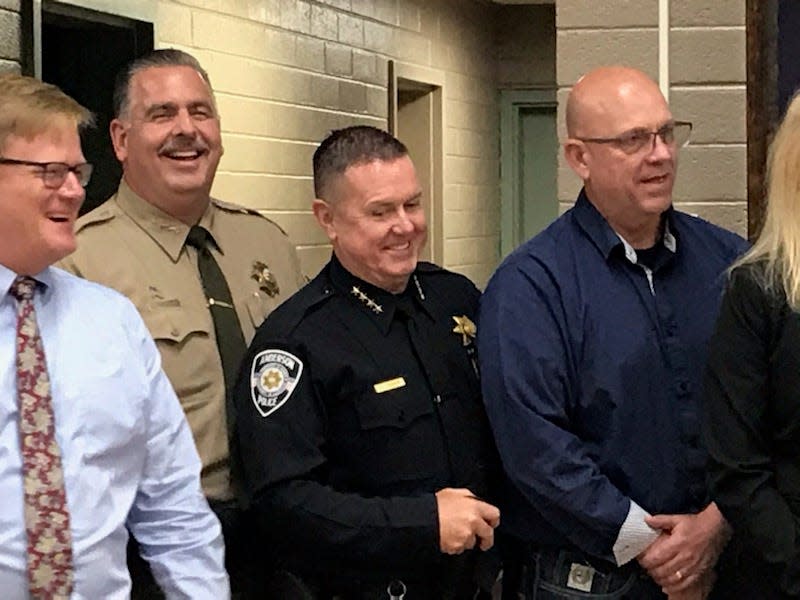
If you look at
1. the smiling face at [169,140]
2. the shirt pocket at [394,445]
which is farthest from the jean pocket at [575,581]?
the smiling face at [169,140]

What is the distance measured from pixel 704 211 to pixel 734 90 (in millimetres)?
284

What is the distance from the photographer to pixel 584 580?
207 centimetres

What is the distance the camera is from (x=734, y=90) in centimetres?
286

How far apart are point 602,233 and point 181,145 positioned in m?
0.79

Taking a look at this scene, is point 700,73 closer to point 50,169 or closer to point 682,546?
point 682,546

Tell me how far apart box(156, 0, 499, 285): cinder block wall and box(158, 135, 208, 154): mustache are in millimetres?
1577

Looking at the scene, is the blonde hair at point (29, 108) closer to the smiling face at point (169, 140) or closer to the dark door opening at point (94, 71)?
the smiling face at point (169, 140)

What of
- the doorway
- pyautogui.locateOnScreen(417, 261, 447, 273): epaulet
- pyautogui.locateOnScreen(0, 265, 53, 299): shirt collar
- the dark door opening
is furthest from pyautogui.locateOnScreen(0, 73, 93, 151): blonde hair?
the doorway

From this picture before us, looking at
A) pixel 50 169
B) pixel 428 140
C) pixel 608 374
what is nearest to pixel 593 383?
pixel 608 374

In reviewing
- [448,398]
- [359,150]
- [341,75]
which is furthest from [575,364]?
[341,75]

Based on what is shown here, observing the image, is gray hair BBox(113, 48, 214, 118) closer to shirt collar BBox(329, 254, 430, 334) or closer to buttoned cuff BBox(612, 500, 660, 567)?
shirt collar BBox(329, 254, 430, 334)

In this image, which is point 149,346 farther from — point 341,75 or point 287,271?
point 341,75

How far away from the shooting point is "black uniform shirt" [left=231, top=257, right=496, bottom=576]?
199 cm

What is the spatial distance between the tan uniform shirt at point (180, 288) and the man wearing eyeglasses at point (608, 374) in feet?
1.60
